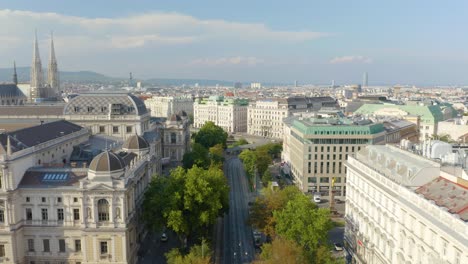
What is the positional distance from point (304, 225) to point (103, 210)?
111ft

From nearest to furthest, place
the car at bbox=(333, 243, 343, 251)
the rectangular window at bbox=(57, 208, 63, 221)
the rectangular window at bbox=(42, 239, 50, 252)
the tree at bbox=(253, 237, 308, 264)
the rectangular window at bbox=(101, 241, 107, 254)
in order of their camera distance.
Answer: the tree at bbox=(253, 237, 308, 264) < the rectangular window at bbox=(101, 241, 107, 254) < the rectangular window at bbox=(57, 208, 63, 221) < the rectangular window at bbox=(42, 239, 50, 252) < the car at bbox=(333, 243, 343, 251)

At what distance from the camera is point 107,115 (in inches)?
4626

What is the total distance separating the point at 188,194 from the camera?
247 ft

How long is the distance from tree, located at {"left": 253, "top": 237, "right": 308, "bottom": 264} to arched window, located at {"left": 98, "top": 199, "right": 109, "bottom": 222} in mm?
26704

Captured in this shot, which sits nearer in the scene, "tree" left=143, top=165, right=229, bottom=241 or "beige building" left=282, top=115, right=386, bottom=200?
"tree" left=143, top=165, right=229, bottom=241

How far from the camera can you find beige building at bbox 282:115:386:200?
120 meters

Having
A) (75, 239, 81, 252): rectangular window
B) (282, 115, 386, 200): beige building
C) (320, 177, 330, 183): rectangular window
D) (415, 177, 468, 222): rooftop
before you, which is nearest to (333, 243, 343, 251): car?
(415, 177, 468, 222): rooftop

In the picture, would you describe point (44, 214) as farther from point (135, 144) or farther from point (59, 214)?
point (135, 144)

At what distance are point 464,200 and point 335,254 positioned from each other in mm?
37115

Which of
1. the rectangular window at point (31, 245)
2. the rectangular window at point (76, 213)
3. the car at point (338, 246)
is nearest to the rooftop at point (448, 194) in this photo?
the car at point (338, 246)

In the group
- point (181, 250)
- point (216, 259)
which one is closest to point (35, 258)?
point (181, 250)

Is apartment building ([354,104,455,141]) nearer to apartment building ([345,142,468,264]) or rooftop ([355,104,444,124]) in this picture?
rooftop ([355,104,444,124])

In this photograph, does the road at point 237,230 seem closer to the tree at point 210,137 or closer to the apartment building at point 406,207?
the apartment building at point 406,207

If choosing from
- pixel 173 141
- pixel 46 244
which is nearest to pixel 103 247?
pixel 46 244
